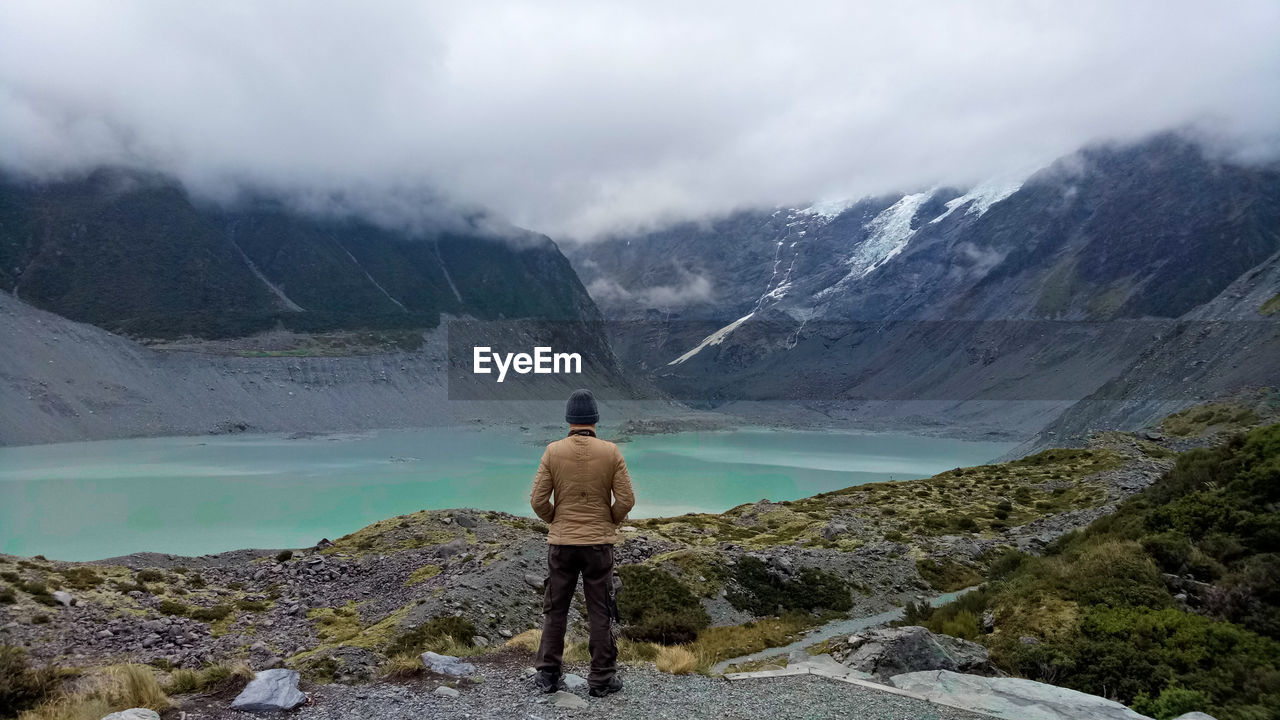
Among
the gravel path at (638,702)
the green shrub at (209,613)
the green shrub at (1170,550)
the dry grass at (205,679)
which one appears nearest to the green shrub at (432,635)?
the dry grass at (205,679)

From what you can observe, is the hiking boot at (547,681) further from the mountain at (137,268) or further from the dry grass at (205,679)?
the mountain at (137,268)

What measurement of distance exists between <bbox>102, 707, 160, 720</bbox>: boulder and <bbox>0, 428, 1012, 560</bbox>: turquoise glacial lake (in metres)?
36.5

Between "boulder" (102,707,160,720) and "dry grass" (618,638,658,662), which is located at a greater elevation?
"boulder" (102,707,160,720)

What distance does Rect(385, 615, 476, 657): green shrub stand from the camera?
1295 centimetres

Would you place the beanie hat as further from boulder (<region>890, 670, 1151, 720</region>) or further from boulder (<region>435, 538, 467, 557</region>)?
boulder (<region>435, 538, 467, 557</region>)

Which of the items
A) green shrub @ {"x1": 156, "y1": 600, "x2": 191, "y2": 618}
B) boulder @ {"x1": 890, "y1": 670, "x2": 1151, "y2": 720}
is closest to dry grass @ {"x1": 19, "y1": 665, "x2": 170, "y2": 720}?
boulder @ {"x1": 890, "y1": 670, "x2": 1151, "y2": 720}

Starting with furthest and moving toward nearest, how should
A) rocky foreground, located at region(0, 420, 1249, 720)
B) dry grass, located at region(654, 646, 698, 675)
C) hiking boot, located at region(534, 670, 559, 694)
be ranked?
dry grass, located at region(654, 646, 698, 675) → rocky foreground, located at region(0, 420, 1249, 720) → hiking boot, located at region(534, 670, 559, 694)

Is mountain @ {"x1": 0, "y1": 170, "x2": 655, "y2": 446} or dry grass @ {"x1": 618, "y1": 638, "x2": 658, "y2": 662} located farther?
mountain @ {"x1": 0, "y1": 170, "x2": 655, "y2": 446}

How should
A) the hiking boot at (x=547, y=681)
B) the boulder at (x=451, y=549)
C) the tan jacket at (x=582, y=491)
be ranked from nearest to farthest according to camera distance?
the tan jacket at (x=582, y=491), the hiking boot at (x=547, y=681), the boulder at (x=451, y=549)

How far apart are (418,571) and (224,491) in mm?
49811

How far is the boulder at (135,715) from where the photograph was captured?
690cm

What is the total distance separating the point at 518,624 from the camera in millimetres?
16375

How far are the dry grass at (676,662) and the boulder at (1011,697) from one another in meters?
2.42

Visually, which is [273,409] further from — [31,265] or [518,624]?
[518,624]
